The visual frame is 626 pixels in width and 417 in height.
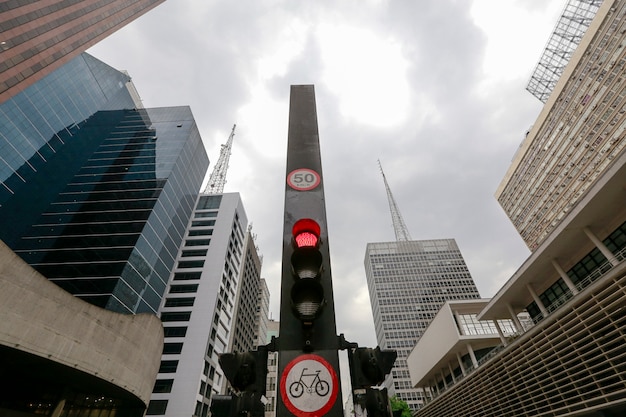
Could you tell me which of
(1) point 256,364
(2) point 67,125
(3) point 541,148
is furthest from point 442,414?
(2) point 67,125

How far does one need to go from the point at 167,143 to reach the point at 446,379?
7305 cm

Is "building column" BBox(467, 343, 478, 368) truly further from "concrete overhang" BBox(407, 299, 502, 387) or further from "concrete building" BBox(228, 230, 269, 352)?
"concrete building" BBox(228, 230, 269, 352)

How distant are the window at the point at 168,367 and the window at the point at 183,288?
13.3m

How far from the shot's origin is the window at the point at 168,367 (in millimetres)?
48300

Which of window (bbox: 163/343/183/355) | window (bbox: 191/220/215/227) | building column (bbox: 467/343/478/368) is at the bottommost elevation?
building column (bbox: 467/343/478/368)

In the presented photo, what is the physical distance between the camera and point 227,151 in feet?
357

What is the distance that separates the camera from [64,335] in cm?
1595

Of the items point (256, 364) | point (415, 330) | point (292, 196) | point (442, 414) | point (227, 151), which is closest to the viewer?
point (256, 364)

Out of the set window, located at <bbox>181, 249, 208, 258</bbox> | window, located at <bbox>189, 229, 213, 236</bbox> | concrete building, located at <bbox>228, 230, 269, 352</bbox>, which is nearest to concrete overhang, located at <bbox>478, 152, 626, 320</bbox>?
window, located at <bbox>181, 249, 208, 258</bbox>

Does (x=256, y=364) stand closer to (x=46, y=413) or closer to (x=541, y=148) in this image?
(x=46, y=413)

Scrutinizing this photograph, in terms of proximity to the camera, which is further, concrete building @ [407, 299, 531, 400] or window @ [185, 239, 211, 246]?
window @ [185, 239, 211, 246]

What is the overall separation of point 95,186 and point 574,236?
253 ft

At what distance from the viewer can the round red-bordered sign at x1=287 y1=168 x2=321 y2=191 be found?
4.21 m

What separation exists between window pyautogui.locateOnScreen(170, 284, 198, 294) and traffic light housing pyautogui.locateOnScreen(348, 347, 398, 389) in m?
62.4
